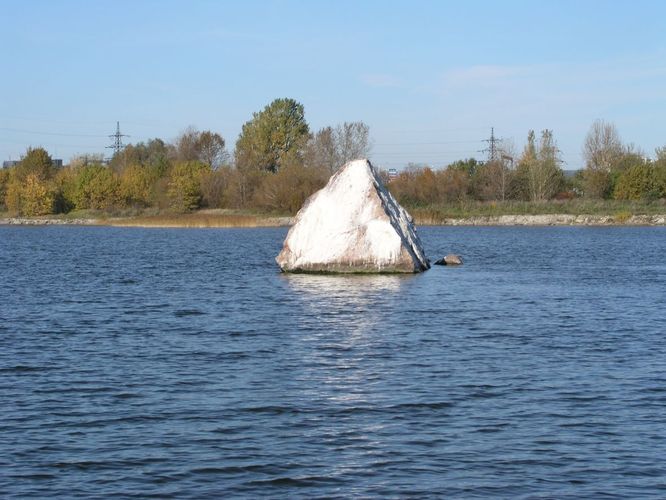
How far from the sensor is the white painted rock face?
129 feet

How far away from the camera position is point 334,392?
17625 millimetres

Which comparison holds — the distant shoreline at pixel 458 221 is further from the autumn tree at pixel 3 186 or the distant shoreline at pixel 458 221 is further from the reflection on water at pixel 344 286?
the reflection on water at pixel 344 286

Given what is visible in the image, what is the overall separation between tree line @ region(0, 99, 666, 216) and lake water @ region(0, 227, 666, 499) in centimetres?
8181

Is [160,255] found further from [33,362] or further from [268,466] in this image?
[268,466]

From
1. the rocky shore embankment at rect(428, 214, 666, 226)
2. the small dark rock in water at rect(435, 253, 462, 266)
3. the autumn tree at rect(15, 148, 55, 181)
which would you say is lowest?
the small dark rock in water at rect(435, 253, 462, 266)

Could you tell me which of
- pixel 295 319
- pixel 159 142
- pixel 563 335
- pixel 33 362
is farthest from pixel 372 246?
pixel 159 142

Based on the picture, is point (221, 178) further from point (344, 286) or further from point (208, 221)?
point (344, 286)

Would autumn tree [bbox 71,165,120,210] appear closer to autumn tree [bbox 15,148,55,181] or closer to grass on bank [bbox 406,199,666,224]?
autumn tree [bbox 15,148,55,181]

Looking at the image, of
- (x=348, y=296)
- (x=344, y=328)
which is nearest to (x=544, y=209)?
(x=348, y=296)

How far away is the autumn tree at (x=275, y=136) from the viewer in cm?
13938

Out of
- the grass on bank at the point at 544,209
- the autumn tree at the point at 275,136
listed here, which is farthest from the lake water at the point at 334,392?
the autumn tree at the point at 275,136

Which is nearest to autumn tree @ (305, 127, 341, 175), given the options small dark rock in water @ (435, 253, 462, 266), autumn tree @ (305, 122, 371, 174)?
autumn tree @ (305, 122, 371, 174)

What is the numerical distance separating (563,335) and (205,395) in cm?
1041

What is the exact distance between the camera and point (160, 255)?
5953 cm
